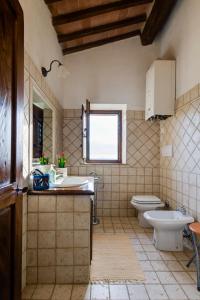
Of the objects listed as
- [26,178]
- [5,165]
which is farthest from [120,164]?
[5,165]

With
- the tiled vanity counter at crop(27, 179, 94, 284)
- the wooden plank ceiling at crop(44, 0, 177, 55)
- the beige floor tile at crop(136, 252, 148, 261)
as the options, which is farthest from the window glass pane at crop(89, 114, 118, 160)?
the tiled vanity counter at crop(27, 179, 94, 284)

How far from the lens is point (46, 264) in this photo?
1.89m

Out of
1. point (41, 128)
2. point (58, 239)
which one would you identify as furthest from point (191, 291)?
point (41, 128)

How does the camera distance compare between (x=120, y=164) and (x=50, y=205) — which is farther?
(x=120, y=164)

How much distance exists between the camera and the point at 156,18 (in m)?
3.05

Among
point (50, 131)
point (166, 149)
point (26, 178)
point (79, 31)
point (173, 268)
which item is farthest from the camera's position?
point (166, 149)

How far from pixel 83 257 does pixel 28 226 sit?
487mm

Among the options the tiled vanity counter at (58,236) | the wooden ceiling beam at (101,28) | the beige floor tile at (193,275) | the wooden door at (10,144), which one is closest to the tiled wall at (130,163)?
the wooden ceiling beam at (101,28)

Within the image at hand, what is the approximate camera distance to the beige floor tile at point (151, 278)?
1944 millimetres

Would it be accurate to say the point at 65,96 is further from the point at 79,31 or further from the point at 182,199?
the point at 182,199

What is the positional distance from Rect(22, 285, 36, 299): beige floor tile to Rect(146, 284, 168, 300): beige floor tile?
0.86 metres

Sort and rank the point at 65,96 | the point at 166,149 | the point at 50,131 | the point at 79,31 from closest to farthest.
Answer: the point at 50,131 → the point at 79,31 → the point at 166,149 → the point at 65,96

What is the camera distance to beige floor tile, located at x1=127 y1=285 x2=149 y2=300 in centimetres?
173

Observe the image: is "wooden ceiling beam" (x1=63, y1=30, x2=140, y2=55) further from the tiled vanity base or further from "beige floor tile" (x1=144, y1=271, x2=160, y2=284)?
"beige floor tile" (x1=144, y1=271, x2=160, y2=284)
